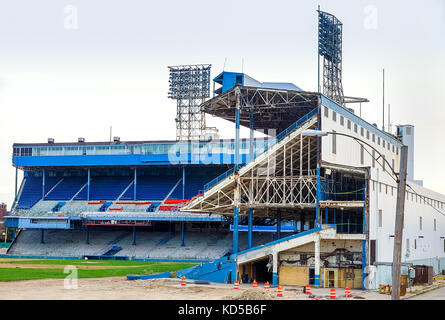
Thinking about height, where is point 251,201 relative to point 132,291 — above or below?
above

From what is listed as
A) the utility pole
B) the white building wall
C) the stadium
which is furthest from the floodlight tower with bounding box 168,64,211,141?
the utility pole

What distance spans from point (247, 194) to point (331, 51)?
33840 millimetres

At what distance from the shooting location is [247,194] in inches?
2114

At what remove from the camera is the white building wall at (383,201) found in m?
48.8

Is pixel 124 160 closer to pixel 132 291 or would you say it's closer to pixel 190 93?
pixel 190 93

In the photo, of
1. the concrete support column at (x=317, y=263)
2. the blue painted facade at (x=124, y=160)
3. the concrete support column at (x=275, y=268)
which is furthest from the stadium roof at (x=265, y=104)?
the blue painted facade at (x=124, y=160)

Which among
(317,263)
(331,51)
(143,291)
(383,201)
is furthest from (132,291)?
(331,51)

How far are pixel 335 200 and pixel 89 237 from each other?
2131 inches

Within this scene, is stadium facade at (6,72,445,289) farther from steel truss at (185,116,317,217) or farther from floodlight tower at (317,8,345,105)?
floodlight tower at (317,8,345,105)

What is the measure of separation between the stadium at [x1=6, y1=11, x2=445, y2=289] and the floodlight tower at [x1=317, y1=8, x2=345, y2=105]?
0.89ft

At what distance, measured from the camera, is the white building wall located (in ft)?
160
